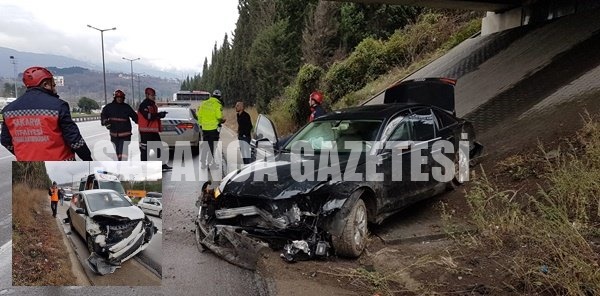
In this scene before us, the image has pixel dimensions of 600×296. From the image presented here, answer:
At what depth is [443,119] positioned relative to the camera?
6332 millimetres

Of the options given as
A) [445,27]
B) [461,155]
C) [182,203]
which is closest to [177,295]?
[182,203]

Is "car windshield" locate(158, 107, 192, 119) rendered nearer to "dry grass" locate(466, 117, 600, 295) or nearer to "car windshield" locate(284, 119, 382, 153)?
"car windshield" locate(284, 119, 382, 153)

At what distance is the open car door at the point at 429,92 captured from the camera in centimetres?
730

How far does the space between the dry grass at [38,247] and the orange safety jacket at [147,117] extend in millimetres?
4481

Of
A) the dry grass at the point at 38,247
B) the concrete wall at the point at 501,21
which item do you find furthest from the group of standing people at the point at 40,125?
the concrete wall at the point at 501,21

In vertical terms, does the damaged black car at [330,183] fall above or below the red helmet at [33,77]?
below

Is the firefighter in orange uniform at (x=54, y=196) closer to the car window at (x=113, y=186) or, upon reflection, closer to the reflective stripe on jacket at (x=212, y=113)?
the car window at (x=113, y=186)

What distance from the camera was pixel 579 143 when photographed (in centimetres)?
579

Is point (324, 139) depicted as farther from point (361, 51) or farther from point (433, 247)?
point (361, 51)

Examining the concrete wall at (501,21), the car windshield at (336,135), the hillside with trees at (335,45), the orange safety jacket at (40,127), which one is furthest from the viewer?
the hillside with trees at (335,45)

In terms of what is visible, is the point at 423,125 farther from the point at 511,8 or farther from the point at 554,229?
the point at 511,8

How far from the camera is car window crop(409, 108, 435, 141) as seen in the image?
564 cm

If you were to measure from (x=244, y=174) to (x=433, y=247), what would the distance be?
6.94 feet

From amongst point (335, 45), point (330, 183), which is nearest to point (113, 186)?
point (330, 183)
